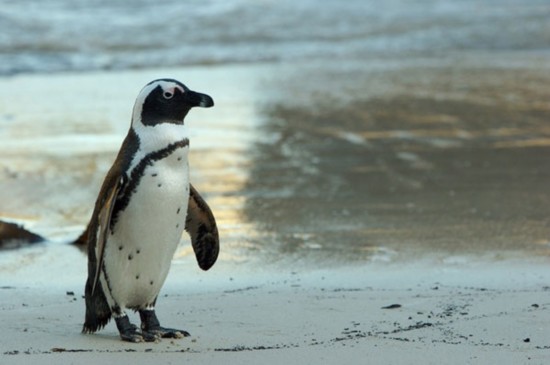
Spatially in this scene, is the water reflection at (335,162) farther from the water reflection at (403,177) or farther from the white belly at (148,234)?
the white belly at (148,234)

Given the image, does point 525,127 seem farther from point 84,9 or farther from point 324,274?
point 84,9

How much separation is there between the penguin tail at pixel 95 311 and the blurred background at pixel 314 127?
1.45 metres

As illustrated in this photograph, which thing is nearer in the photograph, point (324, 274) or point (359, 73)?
point (324, 274)

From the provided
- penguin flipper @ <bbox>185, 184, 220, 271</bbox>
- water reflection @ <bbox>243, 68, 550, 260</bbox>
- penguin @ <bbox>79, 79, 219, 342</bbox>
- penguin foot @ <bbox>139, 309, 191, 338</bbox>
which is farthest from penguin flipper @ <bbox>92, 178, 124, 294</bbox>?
water reflection @ <bbox>243, 68, 550, 260</bbox>

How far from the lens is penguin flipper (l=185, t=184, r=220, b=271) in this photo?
410cm

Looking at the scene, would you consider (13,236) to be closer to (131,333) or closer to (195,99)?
(131,333)

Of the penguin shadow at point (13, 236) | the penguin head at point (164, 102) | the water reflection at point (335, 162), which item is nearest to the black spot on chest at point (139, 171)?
→ the penguin head at point (164, 102)

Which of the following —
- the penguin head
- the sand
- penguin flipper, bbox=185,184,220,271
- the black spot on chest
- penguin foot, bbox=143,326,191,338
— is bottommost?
the sand

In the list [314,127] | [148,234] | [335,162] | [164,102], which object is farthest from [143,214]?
[314,127]

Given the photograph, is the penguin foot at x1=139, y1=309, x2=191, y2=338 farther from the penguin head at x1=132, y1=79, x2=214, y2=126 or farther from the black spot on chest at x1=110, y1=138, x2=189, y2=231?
the penguin head at x1=132, y1=79, x2=214, y2=126

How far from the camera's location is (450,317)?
4.02m

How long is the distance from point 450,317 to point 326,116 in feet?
21.9

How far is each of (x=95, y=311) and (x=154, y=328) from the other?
0.21 meters

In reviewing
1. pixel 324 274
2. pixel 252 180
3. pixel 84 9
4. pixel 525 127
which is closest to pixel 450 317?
pixel 324 274
